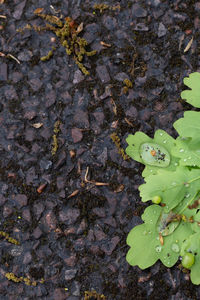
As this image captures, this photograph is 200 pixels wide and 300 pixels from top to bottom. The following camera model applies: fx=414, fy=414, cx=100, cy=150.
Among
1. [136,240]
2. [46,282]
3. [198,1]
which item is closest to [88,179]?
[136,240]

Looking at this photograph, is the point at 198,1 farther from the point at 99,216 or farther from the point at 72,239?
the point at 72,239

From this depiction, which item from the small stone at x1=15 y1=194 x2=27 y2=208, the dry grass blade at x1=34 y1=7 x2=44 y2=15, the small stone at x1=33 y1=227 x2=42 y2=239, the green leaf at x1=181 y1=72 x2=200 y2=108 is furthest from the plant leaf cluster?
the dry grass blade at x1=34 y1=7 x2=44 y2=15

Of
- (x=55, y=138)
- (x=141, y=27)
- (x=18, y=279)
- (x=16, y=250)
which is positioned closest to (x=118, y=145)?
(x=55, y=138)

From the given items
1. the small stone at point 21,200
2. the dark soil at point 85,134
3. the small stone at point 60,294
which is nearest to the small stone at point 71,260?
the dark soil at point 85,134

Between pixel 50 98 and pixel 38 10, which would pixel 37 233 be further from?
pixel 38 10

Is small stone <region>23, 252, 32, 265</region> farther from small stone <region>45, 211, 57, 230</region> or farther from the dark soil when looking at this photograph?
small stone <region>45, 211, 57, 230</region>

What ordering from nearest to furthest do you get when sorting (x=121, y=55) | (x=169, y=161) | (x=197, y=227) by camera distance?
(x=197, y=227), (x=169, y=161), (x=121, y=55)
